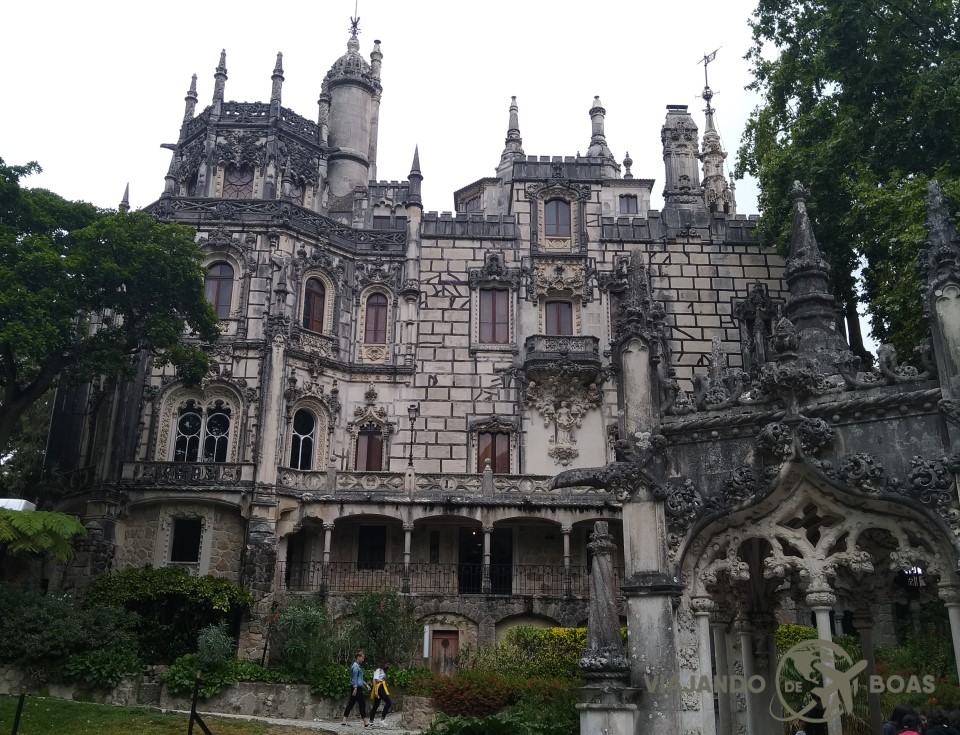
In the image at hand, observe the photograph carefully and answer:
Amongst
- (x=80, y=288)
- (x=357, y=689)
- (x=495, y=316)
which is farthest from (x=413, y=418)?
(x=357, y=689)

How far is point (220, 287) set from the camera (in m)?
35.7

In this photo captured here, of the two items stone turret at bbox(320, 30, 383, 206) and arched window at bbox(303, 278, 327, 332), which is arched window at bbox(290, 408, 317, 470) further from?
stone turret at bbox(320, 30, 383, 206)

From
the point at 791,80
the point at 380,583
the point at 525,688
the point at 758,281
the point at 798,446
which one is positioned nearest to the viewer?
the point at 798,446

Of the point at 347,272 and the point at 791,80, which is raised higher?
the point at 791,80

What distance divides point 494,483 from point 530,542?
298 centimetres

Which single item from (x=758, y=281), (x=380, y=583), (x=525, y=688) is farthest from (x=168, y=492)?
(x=758, y=281)

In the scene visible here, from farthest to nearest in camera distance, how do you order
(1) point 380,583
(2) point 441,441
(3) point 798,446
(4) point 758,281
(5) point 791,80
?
(4) point 758,281
(2) point 441,441
(1) point 380,583
(5) point 791,80
(3) point 798,446

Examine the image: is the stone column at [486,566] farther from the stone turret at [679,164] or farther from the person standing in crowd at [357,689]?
the stone turret at [679,164]

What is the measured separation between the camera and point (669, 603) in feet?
35.7

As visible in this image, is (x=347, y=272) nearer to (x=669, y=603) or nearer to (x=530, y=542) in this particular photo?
(x=530, y=542)

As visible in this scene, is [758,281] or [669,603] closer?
[669,603]

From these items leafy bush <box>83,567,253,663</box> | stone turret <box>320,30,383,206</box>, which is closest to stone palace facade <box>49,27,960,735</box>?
stone turret <box>320,30,383,206</box>

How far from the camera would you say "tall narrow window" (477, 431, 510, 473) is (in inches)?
1406

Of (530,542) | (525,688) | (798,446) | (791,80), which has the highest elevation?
(791,80)
